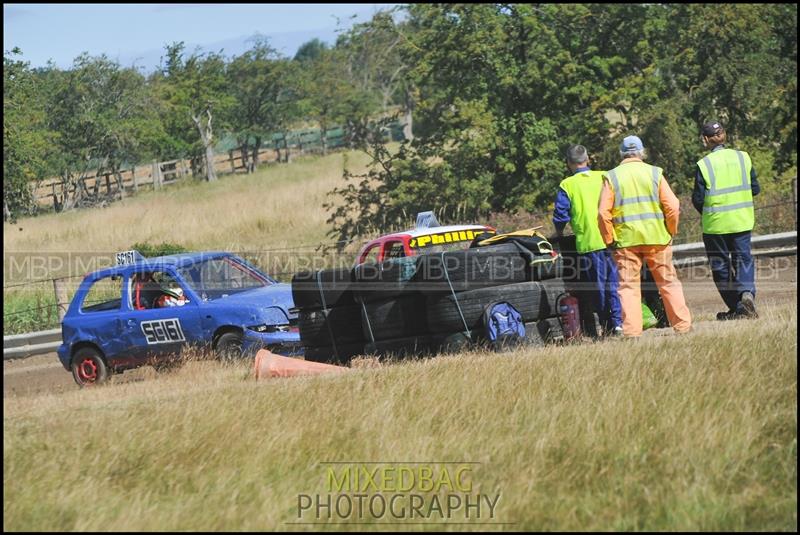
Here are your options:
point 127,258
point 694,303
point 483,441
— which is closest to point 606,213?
point 483,441

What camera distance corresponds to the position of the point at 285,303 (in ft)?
46.8

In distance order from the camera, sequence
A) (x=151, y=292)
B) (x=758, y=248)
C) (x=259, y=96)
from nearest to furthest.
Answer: (x=151, y=292) < (x=758, y=248) < (x=259, y=96)

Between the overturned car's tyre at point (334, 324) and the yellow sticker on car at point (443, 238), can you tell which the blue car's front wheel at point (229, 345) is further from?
the yellow sticker on car at point (443, 238)

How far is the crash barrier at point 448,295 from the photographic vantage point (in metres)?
11.1

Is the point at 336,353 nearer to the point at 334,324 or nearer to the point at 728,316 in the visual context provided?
the point at 334,324

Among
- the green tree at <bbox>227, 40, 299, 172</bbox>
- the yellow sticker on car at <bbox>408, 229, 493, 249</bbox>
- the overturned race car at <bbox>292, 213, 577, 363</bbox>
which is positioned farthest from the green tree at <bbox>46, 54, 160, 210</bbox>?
the green tree at <bbox>227, 40, 299, 172</bbox>

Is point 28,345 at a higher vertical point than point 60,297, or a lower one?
lower

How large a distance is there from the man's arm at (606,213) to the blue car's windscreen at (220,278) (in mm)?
6026

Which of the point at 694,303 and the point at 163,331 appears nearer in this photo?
the point at 163,331

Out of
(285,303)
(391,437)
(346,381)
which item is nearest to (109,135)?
(285,303)

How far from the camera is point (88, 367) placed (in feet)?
49.6

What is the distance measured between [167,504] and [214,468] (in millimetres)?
620

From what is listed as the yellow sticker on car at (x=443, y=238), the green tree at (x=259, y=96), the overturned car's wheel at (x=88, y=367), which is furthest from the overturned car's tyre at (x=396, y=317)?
the green tree at (x=259, y=96)

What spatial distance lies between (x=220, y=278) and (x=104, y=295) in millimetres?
7950
